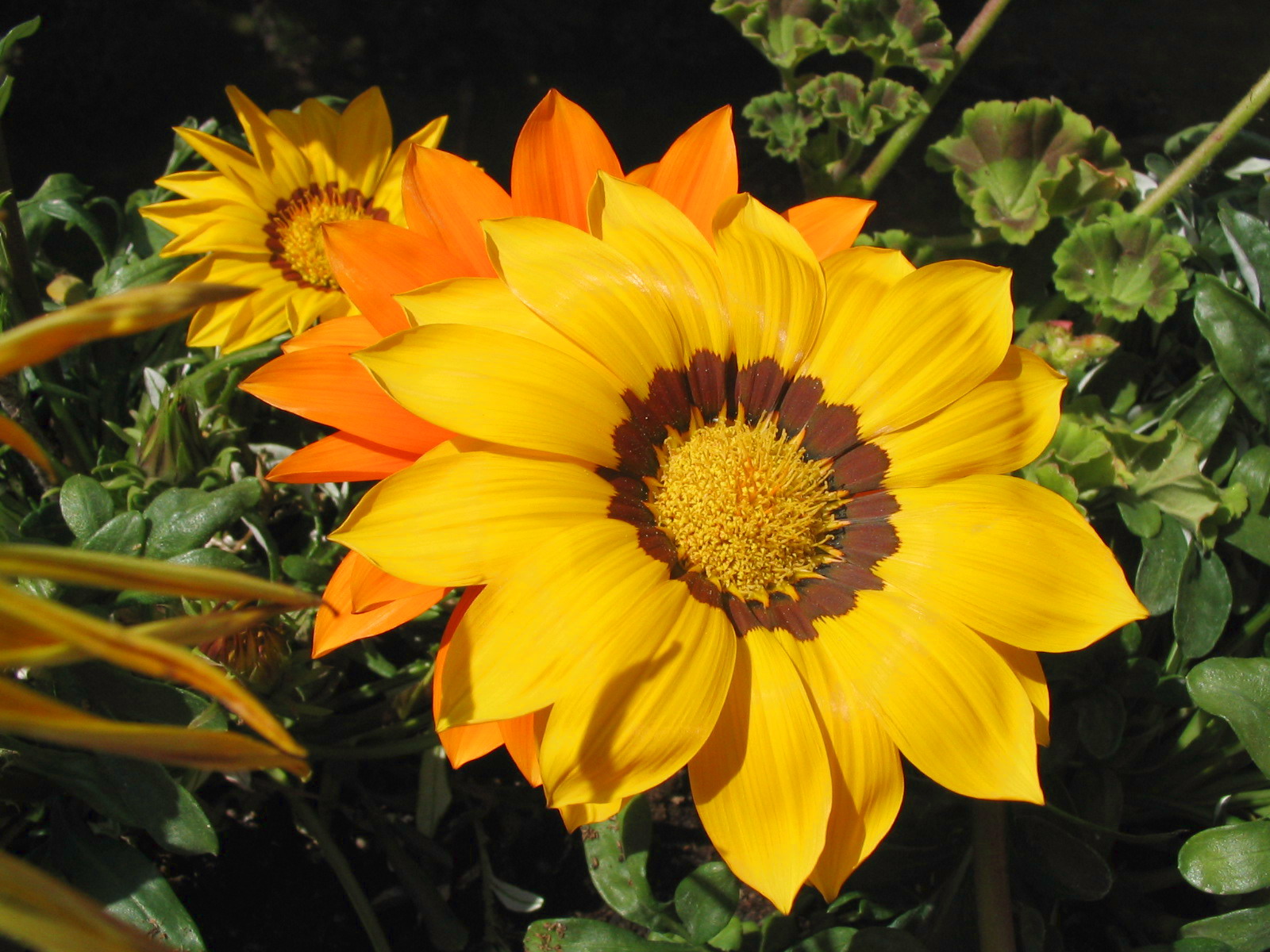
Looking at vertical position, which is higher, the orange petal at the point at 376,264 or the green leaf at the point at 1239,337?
the orange petal at the point at 376,264

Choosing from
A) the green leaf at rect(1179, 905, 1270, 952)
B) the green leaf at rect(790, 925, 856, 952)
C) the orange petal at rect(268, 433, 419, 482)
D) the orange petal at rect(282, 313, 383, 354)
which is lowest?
the green leaf at rect(1179, 905, 1270, 952)

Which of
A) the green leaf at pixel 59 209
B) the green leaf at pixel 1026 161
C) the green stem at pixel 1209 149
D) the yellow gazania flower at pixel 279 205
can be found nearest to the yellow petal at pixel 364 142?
the yellow gazania flower at pixel 279 205

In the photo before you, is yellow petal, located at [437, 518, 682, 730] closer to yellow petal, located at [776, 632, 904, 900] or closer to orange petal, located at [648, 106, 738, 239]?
yellow petal, located at [776, 632, 904, 900]

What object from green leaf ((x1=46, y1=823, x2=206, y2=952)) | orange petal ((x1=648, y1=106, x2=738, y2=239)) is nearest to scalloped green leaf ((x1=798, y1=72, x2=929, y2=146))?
orange petal ((x1=648, y1=106, x2=738, y2=239))

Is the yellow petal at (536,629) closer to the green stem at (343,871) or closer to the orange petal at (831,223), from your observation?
the orange petal at (831,223)

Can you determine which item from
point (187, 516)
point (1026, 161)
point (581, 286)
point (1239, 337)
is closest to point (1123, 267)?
point (1239, 337)

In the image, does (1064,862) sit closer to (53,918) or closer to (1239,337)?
(1239,337)
